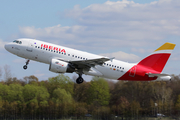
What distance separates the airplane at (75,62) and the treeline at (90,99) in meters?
27.4

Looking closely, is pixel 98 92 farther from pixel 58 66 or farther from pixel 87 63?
pixel 58 66

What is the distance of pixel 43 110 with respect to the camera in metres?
81.1

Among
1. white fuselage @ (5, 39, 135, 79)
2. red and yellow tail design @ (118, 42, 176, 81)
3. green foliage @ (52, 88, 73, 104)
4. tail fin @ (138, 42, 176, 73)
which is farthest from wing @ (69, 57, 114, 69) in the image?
green foliage @ (52, 88, 73, 104)

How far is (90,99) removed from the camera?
79438mm

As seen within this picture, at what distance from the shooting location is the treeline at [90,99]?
7125 centimetres

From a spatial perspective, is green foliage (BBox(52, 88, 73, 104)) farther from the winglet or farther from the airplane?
the winglet

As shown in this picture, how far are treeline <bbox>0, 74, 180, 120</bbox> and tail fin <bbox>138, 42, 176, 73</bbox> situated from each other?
81.7 ft

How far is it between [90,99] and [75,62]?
39.7m

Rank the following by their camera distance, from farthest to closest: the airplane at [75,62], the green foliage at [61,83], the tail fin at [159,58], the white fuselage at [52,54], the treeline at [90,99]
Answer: the green foliage at [61,83]
the treeline at [90,99]
the tail fin at [159,58]
the white fuselage at [52,54]
the airplane at [75,62]

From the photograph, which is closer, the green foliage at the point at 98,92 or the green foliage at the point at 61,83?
the green foliage at the point at 98,92

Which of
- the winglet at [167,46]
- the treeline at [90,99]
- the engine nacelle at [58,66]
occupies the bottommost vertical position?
the treeline at [90,99]

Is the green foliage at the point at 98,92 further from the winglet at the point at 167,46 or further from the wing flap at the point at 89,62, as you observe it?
the wing flap at the point at 89,62

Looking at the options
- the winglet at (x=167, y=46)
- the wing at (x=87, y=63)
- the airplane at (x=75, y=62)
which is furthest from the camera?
the winglet at (x=167, y=46)

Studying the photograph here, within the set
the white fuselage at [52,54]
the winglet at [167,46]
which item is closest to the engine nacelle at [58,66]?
the white fuselage at [52,54]
